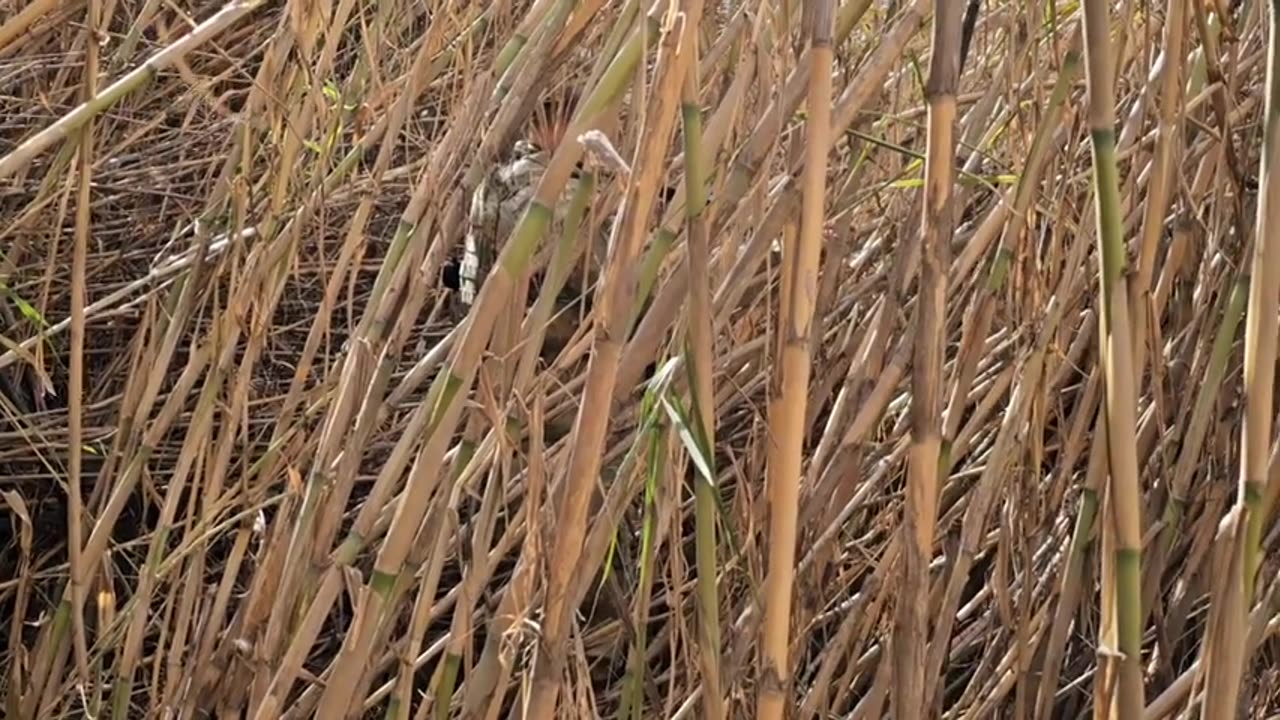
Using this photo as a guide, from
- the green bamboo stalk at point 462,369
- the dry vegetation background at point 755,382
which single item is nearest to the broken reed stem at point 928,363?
the dry vegetation background at point 755,382

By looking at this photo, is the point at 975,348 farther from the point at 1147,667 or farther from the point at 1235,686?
the point at 1147,667

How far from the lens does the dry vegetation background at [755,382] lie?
54 centimetres

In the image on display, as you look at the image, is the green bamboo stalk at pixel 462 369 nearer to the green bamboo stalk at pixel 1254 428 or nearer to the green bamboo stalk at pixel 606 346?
the green bamboo stalk at pixel 606 346

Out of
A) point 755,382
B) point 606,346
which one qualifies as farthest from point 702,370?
point 755,382

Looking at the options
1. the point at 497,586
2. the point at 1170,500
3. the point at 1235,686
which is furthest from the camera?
the point at 497,586

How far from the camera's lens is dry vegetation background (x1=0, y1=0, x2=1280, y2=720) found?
0.54 meters

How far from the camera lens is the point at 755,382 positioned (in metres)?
1.00

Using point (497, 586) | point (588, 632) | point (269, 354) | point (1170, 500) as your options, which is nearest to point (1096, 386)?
point (1170, 500)

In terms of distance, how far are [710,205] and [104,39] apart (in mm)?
437

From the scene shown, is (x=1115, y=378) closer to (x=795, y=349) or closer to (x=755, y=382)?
(x=795, y=349)

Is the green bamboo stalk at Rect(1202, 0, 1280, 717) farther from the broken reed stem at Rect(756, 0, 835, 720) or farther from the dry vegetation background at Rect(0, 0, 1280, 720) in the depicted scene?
the broken reed stem at Rect(756, 0, 835, 720)

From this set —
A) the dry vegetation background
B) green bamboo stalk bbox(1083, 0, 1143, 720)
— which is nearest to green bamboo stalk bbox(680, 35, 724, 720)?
the dry vegetation background

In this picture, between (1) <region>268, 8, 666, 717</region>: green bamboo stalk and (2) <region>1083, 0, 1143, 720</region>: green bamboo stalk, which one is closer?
(2) <region>1083, 0, 1143, 720</region>: green bamboo stalk

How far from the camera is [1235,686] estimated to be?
1.73 ft
